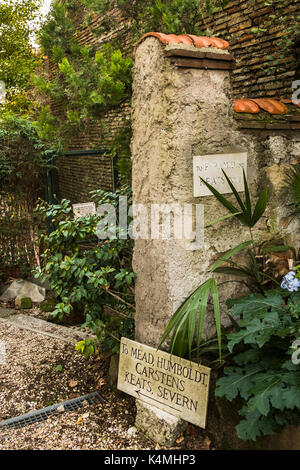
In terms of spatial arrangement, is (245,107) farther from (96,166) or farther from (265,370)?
(96,166)

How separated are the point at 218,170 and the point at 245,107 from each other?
21.4 inches

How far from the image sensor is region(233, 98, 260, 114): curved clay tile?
285cm

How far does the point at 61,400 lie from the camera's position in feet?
10.7

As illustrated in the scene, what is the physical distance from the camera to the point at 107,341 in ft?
11.0

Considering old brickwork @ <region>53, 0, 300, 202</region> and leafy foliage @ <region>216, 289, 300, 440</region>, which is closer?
leafy foliage @ <region>216, 289, 300, 440</region>

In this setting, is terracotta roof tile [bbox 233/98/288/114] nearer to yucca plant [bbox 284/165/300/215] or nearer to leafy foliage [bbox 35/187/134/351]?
yucca plant [bbox 284/165/300/215]

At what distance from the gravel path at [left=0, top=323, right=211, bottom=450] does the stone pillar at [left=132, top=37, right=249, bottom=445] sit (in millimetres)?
164

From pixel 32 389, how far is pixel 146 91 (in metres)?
2.45

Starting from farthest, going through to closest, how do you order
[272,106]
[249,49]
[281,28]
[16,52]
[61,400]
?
[16,52] < [249,49] < [281,28] < [61,400] < [272,106]

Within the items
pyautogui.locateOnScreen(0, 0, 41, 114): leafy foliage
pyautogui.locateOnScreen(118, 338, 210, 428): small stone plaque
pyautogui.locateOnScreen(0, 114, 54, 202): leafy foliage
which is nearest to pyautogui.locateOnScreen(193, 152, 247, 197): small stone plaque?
pyautogui.locateOnScreen(118, 338, 210, 428): small stone plaque

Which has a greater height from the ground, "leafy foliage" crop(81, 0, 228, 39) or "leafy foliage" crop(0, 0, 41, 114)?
"leafy foliage" crop(0, 0, 41, 114)

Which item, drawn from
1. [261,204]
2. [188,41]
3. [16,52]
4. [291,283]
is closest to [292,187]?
[261,204]
